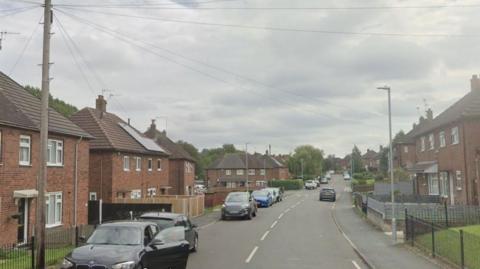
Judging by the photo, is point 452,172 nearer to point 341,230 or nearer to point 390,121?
point 341,230

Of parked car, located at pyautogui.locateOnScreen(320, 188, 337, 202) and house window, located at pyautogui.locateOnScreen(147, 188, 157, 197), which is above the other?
house window, located at pyautogui.locateOnScreen(147, 188, 157, 197)

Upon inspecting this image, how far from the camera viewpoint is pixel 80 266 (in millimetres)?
11453

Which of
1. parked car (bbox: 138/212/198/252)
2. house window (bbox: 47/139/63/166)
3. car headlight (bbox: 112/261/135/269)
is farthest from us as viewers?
house window (bbox: 47/139/63/166)

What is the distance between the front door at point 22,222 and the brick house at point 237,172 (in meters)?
83.5

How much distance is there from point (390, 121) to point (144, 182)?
931 inches

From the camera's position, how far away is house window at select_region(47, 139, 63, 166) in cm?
2572

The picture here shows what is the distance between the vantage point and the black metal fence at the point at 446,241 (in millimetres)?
14961

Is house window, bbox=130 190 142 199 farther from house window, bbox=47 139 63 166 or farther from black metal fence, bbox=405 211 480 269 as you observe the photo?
black metal fence, bbox=405 211 480 269

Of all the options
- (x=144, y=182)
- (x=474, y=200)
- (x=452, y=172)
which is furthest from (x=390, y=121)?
(x=144, y=182)

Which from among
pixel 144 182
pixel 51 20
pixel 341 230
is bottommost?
pixel 341 230

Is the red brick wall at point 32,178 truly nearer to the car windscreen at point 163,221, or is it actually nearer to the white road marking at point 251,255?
the car windscreen at point 163,221

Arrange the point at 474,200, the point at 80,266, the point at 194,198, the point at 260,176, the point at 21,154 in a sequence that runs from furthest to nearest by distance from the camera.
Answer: the point at 260,176 < the point at 194,198 < the point at 474,200 < the point at 21,154 < the point at 80,266

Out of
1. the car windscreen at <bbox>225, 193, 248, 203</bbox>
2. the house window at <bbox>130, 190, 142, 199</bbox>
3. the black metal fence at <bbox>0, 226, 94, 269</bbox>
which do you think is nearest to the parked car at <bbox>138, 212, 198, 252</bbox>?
the black metal fence at <bbox>0, 226, 94, 269</bbox>

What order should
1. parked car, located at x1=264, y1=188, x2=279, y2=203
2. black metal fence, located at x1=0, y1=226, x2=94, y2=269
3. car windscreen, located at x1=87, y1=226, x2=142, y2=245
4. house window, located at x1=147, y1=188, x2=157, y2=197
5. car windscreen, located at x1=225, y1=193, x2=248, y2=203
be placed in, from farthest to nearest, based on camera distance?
parked car, located at x1=264, y1=188, x2=279, y2=203
house window, located at x1=147, y1=188, x2=157, y2=197
car windscreen, located at x1=225, y1=193, x2=248, y2=203
black metal fence, located at x1=0, y1=226, x2=94, y2=269
car windscreen, located at x1=87, y1=226, x2=142, y2=245
